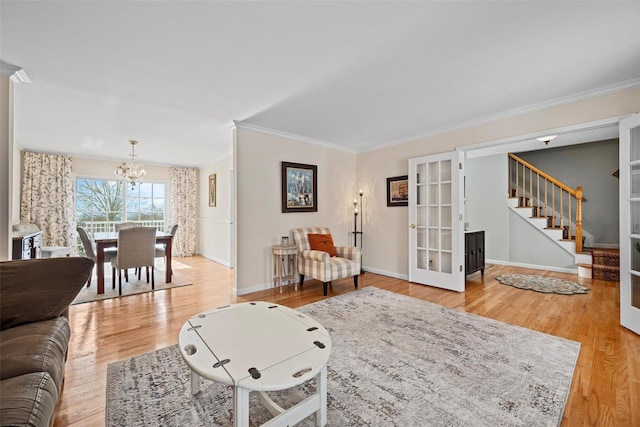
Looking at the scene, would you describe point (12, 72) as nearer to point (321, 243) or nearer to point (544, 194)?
point (321, 243)

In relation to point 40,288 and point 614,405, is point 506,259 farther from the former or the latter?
point 40,288

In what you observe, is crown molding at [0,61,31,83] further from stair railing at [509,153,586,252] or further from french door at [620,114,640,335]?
stair railing at [509,153,586,252]

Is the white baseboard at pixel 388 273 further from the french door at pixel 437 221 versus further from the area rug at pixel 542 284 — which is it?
the area rug at pixel 542 284

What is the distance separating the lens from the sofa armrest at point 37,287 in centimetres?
146

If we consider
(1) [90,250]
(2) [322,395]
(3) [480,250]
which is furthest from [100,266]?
(3) [480,250]

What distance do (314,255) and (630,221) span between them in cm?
336

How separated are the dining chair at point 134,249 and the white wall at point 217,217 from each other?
1795 mm

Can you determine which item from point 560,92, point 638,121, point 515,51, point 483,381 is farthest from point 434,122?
point 483,381

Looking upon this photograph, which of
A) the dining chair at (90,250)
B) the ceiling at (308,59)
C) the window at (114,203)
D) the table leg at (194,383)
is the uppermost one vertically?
the ceiling at (308,59)

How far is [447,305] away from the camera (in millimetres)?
3244

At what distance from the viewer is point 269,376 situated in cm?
116

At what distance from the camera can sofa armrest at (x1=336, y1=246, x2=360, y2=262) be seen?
4.05 metres

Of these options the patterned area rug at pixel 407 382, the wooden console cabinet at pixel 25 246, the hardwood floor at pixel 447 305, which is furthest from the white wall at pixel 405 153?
the wooden console cabinet at pixel 25 246

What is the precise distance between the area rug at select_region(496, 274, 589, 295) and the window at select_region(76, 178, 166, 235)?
7743 mm
